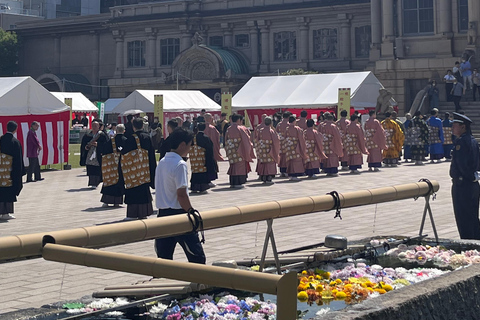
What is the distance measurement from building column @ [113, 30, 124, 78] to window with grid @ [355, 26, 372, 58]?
17.8 m

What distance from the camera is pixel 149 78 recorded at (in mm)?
57750

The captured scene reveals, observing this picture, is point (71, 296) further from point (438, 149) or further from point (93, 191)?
point (438, 149)

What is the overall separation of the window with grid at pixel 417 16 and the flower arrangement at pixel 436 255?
114ft

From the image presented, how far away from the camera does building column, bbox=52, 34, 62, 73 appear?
6456cm

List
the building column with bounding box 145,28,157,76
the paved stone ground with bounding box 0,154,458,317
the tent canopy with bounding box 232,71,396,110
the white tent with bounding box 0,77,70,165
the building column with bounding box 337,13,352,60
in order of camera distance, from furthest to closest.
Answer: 1. the building column with bounding box 145,28,157,76
2. the building column with bounding box 337,13,352,60
3. the tent canopy with bounding box 232,71,396,110
4. the white tent with bounding box 0,77,70,165
5. the paved stone ground with bounding box 0,154,458,317

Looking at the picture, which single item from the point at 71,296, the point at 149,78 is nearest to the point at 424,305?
the point at 71,296

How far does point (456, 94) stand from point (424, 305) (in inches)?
1193

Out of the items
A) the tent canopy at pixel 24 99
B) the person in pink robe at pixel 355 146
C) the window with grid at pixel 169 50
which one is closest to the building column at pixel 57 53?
the window with grid at pixel 169 50

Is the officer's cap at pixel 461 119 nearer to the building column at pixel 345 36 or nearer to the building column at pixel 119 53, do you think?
the building column at pixel 345 36

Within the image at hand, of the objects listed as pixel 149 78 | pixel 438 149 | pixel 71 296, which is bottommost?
pixel 71 296

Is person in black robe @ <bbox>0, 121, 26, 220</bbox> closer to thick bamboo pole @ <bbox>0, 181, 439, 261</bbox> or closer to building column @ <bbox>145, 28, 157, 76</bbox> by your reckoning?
thick bamboo pole @ <bbox>0, 181, 439, 261</bbox>

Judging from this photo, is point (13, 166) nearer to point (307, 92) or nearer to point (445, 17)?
point (307, 92)

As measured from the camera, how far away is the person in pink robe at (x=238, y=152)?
19.5 meters

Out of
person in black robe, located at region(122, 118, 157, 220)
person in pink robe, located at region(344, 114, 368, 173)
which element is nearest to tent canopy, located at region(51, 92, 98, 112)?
person in pink robe, located at region(344, 114, 368, 173)
